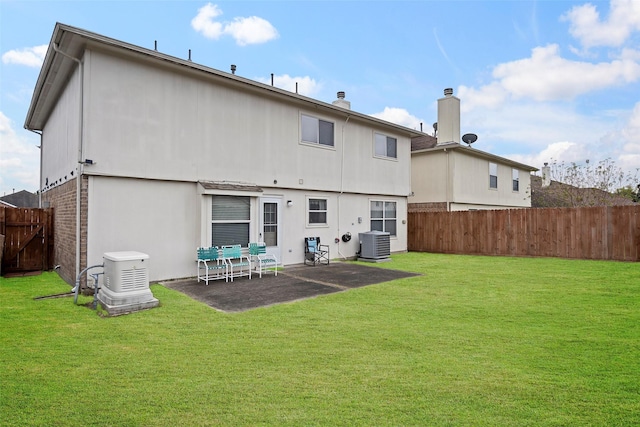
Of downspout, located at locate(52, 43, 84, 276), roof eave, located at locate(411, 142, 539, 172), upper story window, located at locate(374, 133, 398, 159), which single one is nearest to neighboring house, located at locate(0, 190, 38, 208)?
downspout, located at locate(52, 43, 84, 276)

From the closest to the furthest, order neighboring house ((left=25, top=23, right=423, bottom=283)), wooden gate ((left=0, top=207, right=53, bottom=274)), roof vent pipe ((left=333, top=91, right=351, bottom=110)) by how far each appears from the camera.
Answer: neighboring house ((left=25, top=23, right=423, bottom=283)), wooden gate ((left=0, top=207, right=53, bottom=274)), roof vent pipe ((left=333, top=91, right=351, bottom=110))

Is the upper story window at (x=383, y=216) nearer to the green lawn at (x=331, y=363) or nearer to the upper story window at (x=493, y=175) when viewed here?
the green lawn at (x=331, y=363)

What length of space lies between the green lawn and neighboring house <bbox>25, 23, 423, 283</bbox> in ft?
7.18

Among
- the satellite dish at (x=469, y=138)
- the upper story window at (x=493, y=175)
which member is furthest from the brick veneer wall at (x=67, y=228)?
the upper story window at (x=493, y=175)

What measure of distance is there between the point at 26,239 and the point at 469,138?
1975 cm

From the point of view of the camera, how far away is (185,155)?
29.6 feet

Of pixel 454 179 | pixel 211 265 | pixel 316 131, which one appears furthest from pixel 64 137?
pixel 454 179

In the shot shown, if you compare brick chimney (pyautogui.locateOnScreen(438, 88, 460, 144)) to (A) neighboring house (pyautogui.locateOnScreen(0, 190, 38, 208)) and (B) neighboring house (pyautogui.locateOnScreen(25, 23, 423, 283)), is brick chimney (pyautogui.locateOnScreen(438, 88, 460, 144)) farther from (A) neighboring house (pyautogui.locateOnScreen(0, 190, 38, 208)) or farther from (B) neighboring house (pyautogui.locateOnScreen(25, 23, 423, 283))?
(A) neighboring house (pyautogui.locateOnScreen(0, 190, 38, 208))

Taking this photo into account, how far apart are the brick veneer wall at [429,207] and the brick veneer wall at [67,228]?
15526 millimetres

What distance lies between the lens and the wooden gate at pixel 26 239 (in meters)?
9.88

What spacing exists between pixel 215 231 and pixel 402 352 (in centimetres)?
641

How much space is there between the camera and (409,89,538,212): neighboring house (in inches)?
714

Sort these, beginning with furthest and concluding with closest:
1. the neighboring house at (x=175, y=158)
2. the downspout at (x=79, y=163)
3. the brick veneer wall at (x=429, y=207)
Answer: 1. the brick veneer wall at (x=429, y=207)
2. the neighboring house at (x=175, y=158)
3. the downspout at (x=79, y=163)

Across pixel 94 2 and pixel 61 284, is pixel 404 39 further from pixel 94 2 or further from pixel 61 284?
pixel 61 284
